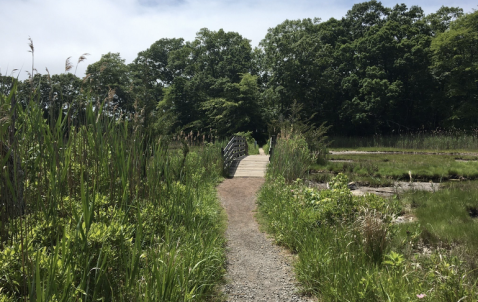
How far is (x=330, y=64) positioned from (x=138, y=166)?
2989 centimetres

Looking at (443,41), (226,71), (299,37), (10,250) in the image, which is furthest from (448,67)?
(10,250)

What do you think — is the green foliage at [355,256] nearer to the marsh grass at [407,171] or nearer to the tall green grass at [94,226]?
the tall green grass at [94,226]

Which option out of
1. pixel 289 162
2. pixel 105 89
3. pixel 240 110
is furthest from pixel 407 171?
pixel 240 110

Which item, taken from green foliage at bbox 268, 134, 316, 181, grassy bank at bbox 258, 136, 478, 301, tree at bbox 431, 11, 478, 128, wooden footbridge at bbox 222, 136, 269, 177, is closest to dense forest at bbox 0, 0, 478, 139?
tree at bbox 431, 11, 478, 128

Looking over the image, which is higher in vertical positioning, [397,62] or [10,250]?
[397,62]

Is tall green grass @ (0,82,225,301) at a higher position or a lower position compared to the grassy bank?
higher

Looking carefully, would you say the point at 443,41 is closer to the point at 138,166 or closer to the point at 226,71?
the point at 226,71

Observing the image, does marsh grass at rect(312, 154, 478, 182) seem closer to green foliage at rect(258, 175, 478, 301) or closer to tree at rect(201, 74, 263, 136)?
green foliage at rect(258, 175, 478, 301)

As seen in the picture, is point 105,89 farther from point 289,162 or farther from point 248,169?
point 248,169

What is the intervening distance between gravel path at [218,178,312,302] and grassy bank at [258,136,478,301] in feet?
0.59

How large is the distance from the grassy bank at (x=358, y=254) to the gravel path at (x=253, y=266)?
7.1 inches

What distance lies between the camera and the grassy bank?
254cm

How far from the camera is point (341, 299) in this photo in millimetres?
2658

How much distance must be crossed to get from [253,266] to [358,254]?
44.3 inches
